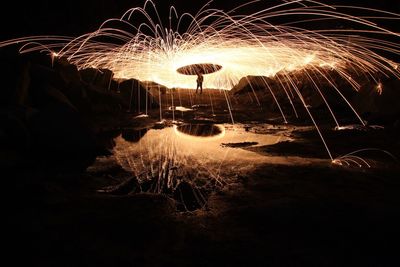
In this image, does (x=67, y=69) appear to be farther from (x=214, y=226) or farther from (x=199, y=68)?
(x=214, y=226)

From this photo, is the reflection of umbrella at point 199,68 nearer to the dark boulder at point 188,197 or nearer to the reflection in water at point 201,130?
the reflection in water at point 201,130

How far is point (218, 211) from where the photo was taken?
10.4 ft

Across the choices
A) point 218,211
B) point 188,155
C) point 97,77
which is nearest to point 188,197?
point 218,211

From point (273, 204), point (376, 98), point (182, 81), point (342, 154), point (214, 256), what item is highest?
point (182, 81)

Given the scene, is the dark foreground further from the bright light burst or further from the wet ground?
the bright light burst

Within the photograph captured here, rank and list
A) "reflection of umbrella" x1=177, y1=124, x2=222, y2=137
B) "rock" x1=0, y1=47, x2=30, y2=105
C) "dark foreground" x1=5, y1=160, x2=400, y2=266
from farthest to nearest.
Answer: "reflection of umbrella" x1=177, y1=124, x2=222, y2=137 < "rock" x1=0, y1=47, x2=30, y2=105 < "dark foreground" x1=5, y1=160, x2=400, y2=266

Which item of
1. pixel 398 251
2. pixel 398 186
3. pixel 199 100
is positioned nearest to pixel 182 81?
pixel 199 100

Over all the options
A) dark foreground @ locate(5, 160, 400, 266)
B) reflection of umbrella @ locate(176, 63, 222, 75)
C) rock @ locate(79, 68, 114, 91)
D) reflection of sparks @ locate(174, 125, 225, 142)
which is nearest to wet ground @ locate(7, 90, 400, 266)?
dark foreground @ locate(5, 160, 400, 266)

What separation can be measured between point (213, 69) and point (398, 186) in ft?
43.6

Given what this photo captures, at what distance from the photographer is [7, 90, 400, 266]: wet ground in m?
2.38

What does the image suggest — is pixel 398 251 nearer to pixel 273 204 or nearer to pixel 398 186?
pixel 273 204

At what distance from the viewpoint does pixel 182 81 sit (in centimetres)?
2105

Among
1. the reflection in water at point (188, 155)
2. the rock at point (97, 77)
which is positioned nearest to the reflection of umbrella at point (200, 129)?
the reflection in water at point (188, 155)

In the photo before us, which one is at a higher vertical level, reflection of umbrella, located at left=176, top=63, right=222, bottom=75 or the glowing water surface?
reflection of umbrella, located at left=176, top=63, right=222, bottom=75
